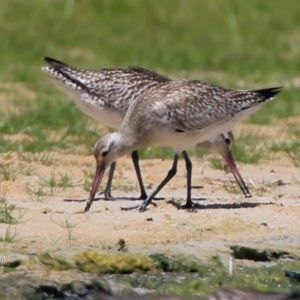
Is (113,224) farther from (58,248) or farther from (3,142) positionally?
(3,142)

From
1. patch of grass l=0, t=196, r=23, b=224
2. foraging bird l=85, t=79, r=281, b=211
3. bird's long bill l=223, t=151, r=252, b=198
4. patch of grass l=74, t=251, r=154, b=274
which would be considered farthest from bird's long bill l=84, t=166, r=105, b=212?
patch of grass l=74, t=251, r=154, b=274

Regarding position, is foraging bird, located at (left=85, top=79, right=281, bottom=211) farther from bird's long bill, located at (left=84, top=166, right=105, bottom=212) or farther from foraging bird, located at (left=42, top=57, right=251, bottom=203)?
foraging bird, located at (left=42, top=57, right=251, bottom=203)

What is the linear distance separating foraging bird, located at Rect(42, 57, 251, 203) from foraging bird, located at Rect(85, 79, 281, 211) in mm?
681

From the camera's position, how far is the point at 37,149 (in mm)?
11641

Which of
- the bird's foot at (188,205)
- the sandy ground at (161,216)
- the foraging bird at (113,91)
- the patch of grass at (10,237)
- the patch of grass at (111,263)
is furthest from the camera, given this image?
the foraging bird at (113,91)

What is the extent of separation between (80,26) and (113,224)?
41.2ft

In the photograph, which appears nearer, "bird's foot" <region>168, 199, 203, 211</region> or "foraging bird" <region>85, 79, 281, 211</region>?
"bird's foot" <region>168, 199, 203, 211</region>

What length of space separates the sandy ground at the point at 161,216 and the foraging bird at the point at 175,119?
438 millimetres

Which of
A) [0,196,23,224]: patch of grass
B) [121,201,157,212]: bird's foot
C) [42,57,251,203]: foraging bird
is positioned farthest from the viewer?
[42,57,251,203]: foraging bird

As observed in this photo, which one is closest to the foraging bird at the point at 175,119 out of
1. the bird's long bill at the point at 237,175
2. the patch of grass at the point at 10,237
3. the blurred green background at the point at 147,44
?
the bird's long bill at the point at 237,175

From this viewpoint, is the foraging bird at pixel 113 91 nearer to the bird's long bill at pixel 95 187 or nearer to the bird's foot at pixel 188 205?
the bird's foot at pixel 188 205

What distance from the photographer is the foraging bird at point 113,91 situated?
10.7 m

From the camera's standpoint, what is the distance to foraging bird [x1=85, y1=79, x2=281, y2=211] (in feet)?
31.1

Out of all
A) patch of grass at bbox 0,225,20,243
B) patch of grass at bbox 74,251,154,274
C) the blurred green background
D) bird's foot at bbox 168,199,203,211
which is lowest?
patch of grass at bbox 74,251,154,274
